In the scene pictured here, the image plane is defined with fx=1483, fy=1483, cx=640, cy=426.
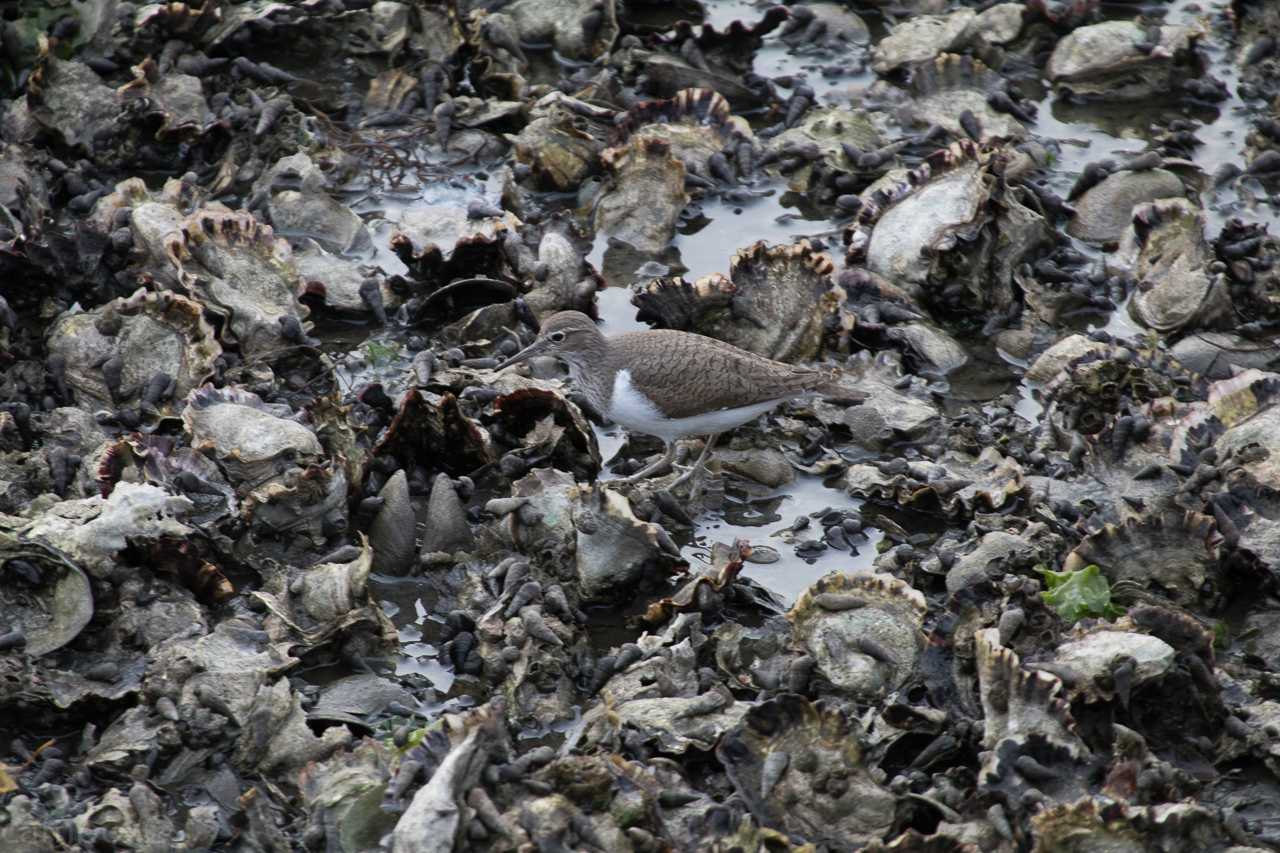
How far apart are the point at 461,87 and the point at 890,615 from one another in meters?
6.35

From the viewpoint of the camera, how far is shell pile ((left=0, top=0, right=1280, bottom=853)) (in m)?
5.87

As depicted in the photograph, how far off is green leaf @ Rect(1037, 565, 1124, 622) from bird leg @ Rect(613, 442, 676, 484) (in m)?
2.20

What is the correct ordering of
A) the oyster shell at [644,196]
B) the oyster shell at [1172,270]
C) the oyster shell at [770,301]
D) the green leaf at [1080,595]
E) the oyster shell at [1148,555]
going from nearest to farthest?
1. the green leaf at [1080,595]
2. the oyster shell at [1148,555]
3. the oyster shell at [770,301]
4. the oyster shell at [1172,270]
5. the oyster shell at [644,196]

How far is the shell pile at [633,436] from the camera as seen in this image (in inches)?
231

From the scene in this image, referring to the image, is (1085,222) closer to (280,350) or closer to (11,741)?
(280,350)

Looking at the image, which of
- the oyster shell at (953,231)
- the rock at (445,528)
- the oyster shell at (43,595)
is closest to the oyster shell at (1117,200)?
the oyster shell at (953,231)

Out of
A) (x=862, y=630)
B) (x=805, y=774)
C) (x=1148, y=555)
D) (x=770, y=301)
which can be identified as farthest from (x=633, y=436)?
(x=805, y=774)

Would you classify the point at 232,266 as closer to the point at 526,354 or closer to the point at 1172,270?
the point at 526,354

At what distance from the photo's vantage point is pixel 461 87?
1134 cm

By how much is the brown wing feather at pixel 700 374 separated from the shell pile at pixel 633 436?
0.35 metres

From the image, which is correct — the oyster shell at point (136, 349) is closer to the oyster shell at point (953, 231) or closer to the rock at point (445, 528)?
the rock at point (445, 528)

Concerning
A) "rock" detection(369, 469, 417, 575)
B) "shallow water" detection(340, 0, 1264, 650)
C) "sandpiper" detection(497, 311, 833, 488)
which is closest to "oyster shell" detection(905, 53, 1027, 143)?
"shallow water" detection(340, 0, 1264, 650)

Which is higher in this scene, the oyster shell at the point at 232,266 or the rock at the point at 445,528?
the oyster shell at the point at 232,266

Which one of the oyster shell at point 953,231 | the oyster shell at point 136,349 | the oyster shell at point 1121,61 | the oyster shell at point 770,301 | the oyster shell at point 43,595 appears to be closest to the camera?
the oyster shell at point 43,595
